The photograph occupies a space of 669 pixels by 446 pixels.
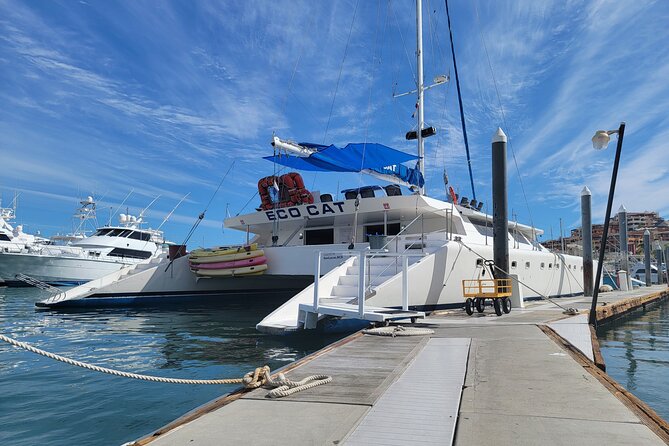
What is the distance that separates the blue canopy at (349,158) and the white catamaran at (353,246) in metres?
0.04

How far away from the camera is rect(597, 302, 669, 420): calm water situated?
5.96 metres

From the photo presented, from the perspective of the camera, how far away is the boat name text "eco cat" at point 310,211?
48.2 feet

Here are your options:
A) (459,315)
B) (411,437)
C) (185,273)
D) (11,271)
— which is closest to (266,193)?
(185,273)

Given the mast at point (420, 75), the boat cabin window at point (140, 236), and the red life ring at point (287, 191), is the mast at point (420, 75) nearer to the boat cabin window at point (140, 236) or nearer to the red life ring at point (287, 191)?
the red life ring at point (287, 191)

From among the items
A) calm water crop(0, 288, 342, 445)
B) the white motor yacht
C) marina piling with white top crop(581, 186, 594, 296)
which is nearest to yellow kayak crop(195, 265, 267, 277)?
calm water crop(0, 288, 342, 445)

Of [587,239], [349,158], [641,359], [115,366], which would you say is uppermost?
[349,158]

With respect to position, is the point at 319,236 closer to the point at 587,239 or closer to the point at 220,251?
the point at 220,251

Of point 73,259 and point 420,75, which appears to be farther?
point 73,259

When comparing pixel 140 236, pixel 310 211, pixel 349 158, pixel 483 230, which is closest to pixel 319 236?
pixel 310 211

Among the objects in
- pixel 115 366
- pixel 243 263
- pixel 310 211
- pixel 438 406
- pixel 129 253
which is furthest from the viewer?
pixel 129 253

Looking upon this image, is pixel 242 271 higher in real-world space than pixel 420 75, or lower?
lower

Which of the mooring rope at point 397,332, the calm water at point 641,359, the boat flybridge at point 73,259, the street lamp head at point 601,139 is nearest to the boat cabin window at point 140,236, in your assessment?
the boat flybridge at point 73,259

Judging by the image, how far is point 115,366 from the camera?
23.0 feet

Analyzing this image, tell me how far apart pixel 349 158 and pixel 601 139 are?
9183 millimetres
